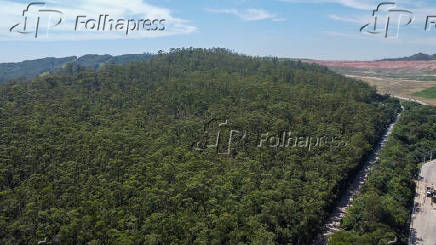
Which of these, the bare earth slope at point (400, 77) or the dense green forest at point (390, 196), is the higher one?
the bare earth slope at point (400, 77)

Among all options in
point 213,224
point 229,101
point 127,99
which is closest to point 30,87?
point 127,99

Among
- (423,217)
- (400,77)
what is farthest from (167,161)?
(400,77)

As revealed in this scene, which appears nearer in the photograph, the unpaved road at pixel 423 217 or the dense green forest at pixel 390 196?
the dense green forest at pixel 390 196

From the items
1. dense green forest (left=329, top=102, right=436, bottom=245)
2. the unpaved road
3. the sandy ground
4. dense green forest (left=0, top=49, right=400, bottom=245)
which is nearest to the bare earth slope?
the sandy ground

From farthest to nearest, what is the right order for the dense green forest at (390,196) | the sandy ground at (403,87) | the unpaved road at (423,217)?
the sandy ground at (403,87) → the unpaved road at (423,217) → the dense green forest at (390,196)

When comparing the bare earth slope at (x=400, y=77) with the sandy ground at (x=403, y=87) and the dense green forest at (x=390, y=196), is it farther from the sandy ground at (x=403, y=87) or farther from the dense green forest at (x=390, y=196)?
the dense green forest at (x=390, y=196)

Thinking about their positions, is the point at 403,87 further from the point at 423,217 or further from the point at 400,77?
the point at 423,217

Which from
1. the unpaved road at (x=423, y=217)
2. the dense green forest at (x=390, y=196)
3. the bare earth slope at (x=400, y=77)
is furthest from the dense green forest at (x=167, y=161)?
the bare earth slope at (x=400, y=77)
